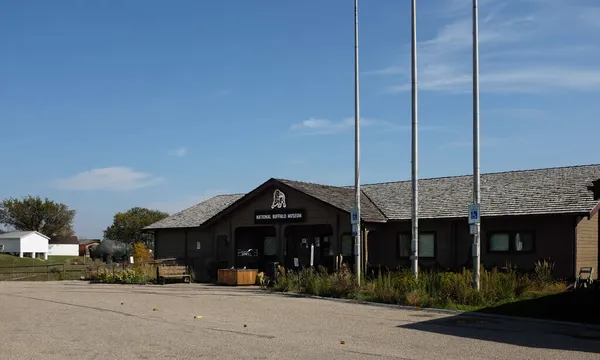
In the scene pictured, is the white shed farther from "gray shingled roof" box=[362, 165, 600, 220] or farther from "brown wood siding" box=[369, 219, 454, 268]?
"brown wood siding" box=[369, 219, 454, 268]

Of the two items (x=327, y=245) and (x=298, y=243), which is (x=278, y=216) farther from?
(x=298, y=243)

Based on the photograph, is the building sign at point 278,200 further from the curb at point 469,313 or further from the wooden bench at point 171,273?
the curb at point 469,313

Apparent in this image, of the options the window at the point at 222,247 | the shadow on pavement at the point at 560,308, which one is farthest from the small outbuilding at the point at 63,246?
the shadow on pavement at the point at 560,308

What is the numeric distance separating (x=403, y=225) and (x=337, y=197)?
3.58 metres

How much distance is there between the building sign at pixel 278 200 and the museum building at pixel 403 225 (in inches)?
1.9

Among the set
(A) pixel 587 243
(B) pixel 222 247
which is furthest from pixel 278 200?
(A) pixel 587 243

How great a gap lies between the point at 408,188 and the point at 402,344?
919 inches

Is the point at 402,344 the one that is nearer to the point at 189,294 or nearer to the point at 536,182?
the point at 189,294

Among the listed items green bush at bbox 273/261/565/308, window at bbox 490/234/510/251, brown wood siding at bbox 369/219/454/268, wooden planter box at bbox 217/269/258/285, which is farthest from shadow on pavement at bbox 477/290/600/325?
wooden planter box at bbox 217/269/258/285

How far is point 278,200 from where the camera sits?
33.8 metres

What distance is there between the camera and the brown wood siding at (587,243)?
87.0ft

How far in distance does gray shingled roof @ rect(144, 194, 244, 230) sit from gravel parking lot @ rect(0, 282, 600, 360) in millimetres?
18978

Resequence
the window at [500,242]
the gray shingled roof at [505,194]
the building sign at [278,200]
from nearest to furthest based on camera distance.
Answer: the gray shingled roof at [505,194] → the window at [500,242] → the building sign at [278,200]

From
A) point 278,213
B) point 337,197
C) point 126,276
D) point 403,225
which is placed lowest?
Answer: point 126,276
